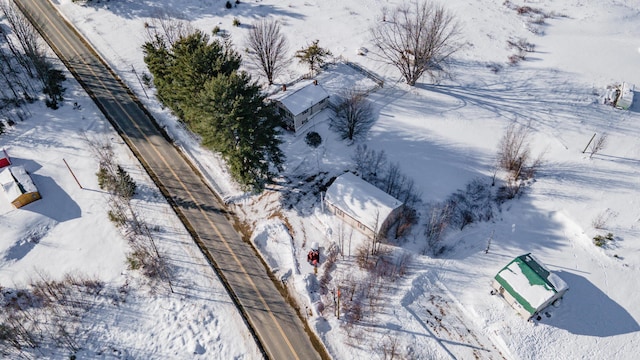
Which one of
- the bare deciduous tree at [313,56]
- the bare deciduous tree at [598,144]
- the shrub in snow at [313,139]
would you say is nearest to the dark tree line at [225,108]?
the shrub in snow at [313,139]

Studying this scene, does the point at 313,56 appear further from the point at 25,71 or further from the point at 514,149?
the point at 25,71

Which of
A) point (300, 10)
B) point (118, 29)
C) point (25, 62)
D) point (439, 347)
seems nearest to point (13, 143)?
point (25, 62)

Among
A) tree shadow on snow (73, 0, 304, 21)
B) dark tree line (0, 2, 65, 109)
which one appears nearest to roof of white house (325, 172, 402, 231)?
tree shadow on snow (73, 0, 304, 21)

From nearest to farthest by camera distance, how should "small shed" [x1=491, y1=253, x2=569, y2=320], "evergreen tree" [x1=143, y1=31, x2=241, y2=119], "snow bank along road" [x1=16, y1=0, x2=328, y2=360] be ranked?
"small shed" [x1=491, y1=253, x2=569, y2=320]
"snow bank along road" [x1=16, y1=0, x2=328, y2=360]
"evergreen tree" [x1=143, y1=31, x2=241, y2=119]

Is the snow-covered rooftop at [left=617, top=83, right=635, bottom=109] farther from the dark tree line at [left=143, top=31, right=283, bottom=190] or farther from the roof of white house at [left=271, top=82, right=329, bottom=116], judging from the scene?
the dark tree line at [left=143, top=31, right=283, bottom=190]

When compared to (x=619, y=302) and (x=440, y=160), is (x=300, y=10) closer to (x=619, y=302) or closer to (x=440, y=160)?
(x=440, y=160)

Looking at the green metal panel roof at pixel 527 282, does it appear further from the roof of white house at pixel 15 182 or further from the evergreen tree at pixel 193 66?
the roof of white house at pixel 15 182
